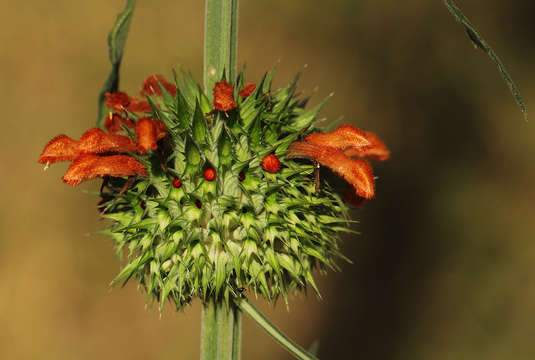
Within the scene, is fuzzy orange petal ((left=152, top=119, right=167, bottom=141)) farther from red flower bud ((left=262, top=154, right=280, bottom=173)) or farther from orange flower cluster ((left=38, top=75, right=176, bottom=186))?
red flower bud ((left=262, top=154, right=280, bottom=173))

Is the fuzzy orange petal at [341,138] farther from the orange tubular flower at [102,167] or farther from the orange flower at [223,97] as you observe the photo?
the orange tubular flower at [102,167]

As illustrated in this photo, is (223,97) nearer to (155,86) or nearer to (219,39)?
(219,39)

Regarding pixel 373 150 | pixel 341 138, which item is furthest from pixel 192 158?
pixel 373 150

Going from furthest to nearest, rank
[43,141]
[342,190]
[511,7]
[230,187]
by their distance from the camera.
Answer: [511,7] < [43,141] < [342,190] < [230,187]

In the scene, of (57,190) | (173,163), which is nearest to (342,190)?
(173,163)

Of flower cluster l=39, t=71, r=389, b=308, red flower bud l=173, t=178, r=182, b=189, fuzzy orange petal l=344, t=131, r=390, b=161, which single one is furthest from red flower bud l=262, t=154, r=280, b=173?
fuzzy orange petal l=344, t=131, r=390, b=161

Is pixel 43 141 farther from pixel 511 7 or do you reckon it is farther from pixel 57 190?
pixel 511 7

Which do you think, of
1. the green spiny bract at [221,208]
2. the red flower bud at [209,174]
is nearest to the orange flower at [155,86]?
the green spiny bract at [221,208]

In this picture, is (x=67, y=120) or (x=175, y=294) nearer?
(x=175, y=294)
